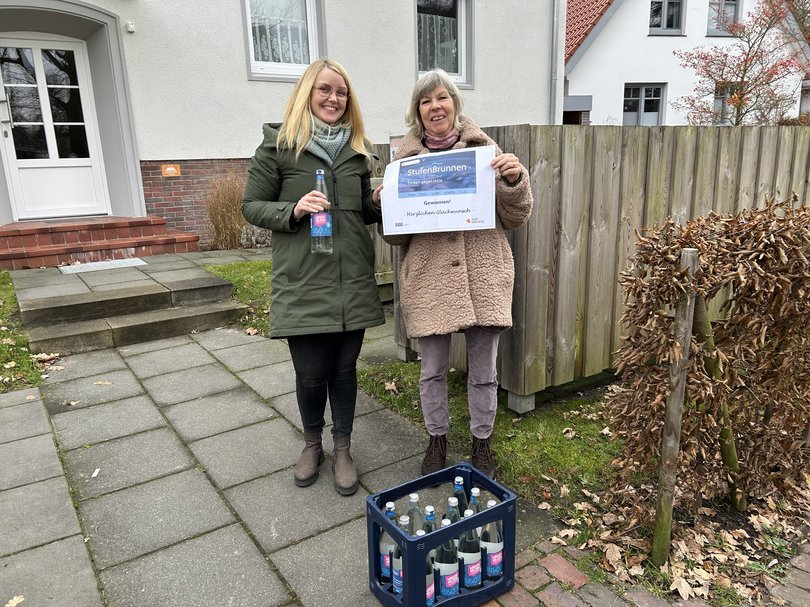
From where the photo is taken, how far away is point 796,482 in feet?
9.16

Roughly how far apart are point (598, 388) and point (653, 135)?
1.69 m

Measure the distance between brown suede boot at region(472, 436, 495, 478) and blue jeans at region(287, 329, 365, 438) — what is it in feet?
2.14

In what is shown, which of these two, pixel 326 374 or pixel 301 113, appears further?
pixel 326 374

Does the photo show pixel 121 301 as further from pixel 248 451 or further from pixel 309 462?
pixel 309 462

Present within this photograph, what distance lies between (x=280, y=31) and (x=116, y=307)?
19.2ft

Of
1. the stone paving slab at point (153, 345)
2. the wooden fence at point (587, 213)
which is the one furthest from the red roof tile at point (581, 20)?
the stone paving slab at point (153, 345)

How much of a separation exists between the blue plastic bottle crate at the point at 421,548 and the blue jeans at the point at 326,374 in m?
0.77

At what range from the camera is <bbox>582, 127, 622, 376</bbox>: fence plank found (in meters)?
3.41

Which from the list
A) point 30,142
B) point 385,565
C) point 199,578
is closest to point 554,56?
point 30,142

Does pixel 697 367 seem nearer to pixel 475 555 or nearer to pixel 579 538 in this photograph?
pixel 579 538

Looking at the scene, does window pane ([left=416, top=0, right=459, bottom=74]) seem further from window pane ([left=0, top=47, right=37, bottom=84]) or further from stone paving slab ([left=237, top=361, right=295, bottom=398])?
stone paving slab ([left=237, top=361, right=295, bottom=398])

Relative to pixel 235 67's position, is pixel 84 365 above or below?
below

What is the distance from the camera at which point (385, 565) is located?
214 centimetres

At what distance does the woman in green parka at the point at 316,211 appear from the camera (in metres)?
2.63
